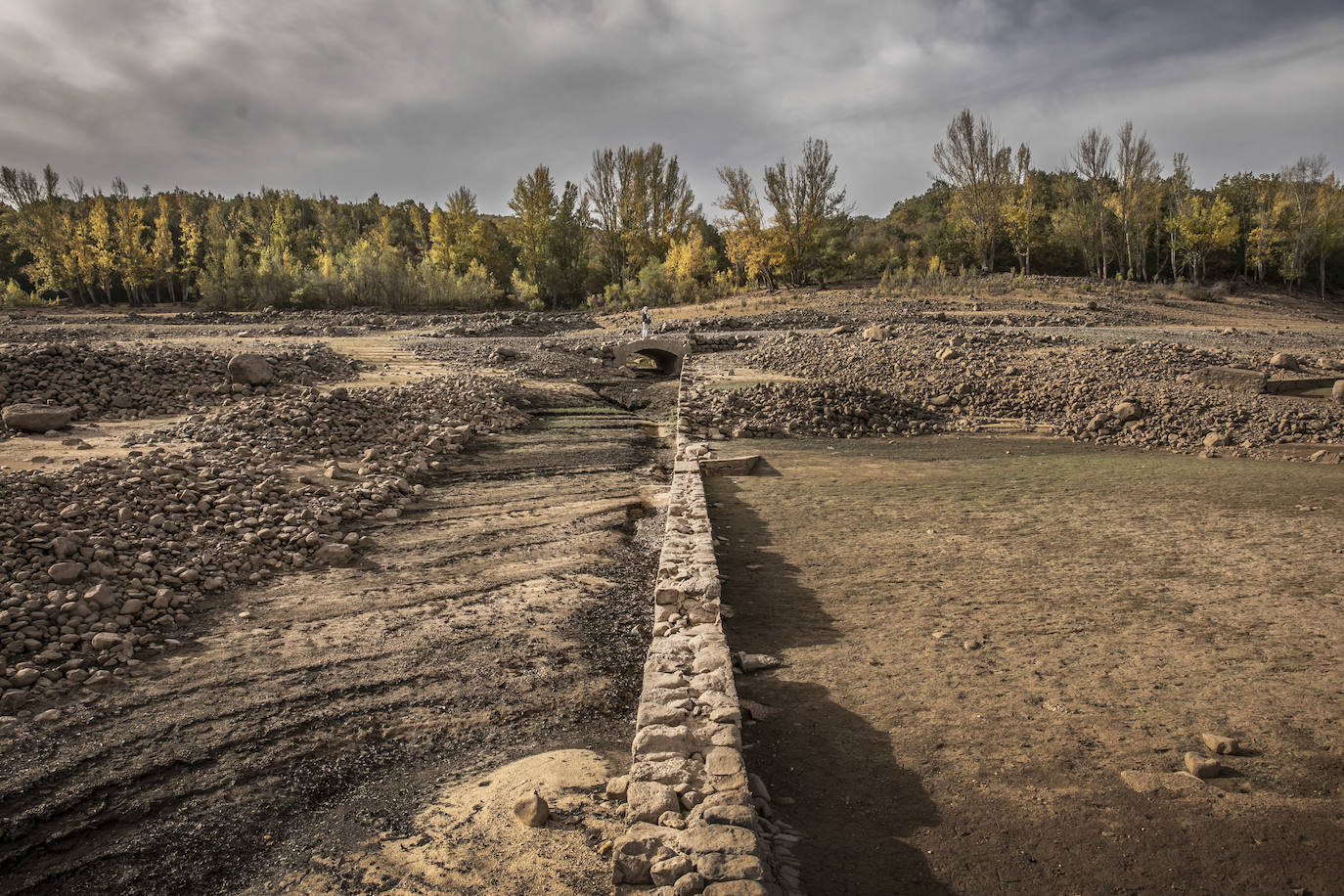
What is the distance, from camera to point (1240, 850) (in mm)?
2748

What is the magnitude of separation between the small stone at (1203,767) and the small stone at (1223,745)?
148 millimetres

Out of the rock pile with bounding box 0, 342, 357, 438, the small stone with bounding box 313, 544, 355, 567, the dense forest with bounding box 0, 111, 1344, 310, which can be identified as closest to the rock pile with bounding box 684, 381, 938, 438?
the small stone with bounding box 313, 544, 355, 567

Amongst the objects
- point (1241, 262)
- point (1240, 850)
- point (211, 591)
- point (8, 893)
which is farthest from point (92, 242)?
point (1241, 262)

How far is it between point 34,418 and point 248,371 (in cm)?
357

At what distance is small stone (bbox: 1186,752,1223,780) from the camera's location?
3096 mm

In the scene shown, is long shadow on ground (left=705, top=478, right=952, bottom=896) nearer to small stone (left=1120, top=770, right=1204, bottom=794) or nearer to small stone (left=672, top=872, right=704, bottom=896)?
small stone (left=672, top=872, right=704, bottom=896)

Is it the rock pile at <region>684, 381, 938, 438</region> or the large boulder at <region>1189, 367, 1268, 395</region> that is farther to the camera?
the rock pile at <region>684, 381, 938, 438</region>

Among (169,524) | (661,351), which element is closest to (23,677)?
(169,524)

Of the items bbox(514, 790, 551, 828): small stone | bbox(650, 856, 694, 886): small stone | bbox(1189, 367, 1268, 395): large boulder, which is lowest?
bbox(514, 790, 551, 828): small stone

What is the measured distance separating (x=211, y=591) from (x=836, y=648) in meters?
4.89

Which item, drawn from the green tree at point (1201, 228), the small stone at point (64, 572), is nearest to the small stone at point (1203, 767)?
the small stone at point (64, 572)

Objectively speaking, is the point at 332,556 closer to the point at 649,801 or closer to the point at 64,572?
the point at 64,572

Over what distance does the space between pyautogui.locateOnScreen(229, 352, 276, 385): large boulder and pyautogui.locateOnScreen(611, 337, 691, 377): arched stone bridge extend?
1014cm

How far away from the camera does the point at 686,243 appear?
40.6 meters
